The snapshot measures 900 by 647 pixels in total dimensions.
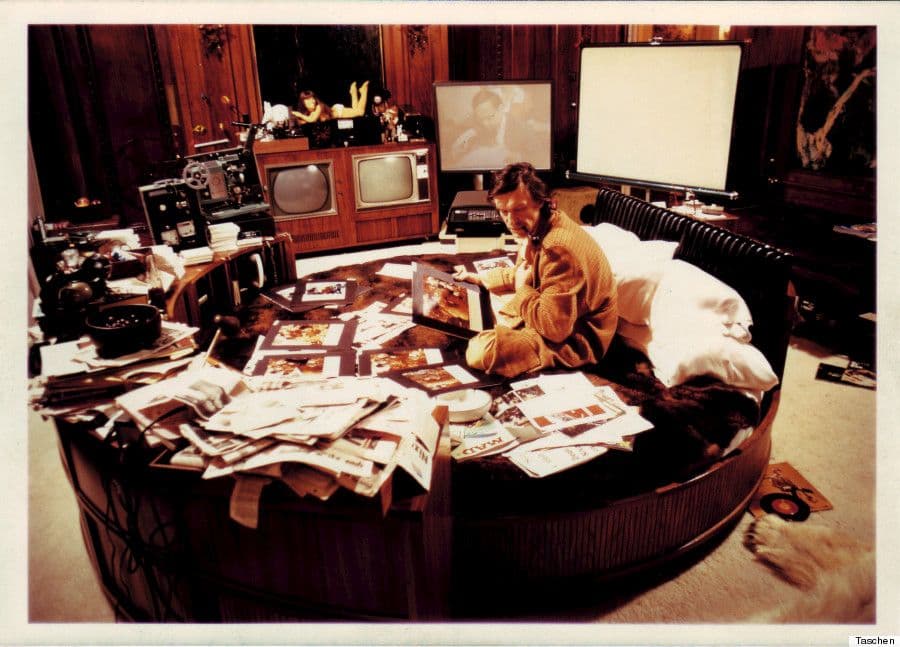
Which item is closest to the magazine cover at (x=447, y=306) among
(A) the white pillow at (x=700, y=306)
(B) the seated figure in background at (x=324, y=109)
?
(A) the white pillow at (x=700, y=306)

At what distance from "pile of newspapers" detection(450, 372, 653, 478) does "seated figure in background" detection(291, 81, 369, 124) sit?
11.5 feet

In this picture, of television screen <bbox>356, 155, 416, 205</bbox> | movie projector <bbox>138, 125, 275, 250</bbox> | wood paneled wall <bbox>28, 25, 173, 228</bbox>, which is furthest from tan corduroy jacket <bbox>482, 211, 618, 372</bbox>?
wood paneled wall <bbox>28, 25, 173, 228</bbox>

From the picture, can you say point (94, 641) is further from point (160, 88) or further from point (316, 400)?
point (160, 88)

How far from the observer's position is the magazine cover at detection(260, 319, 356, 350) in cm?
237

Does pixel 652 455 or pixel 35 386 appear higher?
pixel 35 386

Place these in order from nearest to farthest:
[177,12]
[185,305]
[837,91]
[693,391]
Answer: [177,12], [693,391], [185,305], [837,91]

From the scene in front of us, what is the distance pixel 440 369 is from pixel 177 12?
1348 mm

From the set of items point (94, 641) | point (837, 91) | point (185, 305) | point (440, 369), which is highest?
point (837, 91)

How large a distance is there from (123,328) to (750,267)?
86.9 inches

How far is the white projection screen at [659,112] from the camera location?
3025 millimetres

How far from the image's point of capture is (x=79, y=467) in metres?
1.61

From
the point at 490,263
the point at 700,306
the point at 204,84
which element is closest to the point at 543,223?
Answer: the point at 700,306

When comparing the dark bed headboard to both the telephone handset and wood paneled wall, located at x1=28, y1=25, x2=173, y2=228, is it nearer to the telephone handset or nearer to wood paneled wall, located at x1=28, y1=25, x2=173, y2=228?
the telephone handset

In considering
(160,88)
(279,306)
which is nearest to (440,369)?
(279,306)
